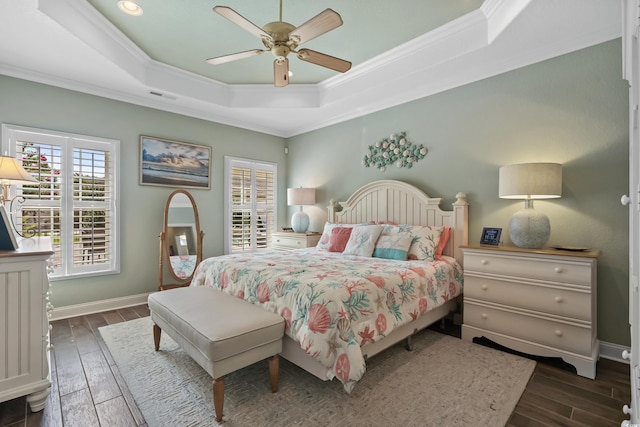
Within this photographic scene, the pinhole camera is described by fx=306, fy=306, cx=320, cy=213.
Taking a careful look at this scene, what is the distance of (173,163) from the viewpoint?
14.1 feet

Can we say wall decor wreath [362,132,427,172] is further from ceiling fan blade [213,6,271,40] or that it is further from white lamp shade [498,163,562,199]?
ceiling fan blade [213,6,271,40]

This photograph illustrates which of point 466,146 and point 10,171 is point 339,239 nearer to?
Result: point 466,146

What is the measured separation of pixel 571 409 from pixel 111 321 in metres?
4.11

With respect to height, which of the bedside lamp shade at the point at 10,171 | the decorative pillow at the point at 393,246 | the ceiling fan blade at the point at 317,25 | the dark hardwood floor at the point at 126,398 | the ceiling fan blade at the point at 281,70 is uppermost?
the ceiling fan blade at the point at 317,25

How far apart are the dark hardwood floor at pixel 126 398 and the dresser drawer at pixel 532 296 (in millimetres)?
454

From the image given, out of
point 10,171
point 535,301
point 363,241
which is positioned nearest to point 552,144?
point 535,301

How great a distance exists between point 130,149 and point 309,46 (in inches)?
102

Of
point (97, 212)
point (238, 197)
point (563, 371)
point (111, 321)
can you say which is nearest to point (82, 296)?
point (111, 321)

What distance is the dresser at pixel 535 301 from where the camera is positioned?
2.24m

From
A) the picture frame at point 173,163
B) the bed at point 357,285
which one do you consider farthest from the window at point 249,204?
the bed at point 357,285

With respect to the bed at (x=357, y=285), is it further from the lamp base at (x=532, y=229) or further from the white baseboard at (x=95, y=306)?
the white baseboard at (x=95, y=306)

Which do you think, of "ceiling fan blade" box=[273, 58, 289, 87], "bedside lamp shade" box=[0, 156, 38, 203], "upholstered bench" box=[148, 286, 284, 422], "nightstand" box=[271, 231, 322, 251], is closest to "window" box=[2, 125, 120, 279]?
"bedside lamp shade" box=[0, 156, 38, 203]

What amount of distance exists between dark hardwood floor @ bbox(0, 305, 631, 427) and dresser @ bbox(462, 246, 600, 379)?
15cm

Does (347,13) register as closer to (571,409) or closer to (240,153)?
(240,153)
